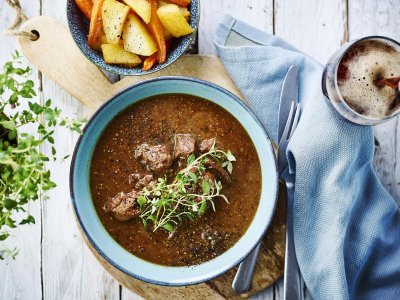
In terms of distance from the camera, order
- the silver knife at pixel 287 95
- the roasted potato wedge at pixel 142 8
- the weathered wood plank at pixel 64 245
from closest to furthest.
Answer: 1. the roasted potato wedge at pixel 142 8
2. the silver knife at pixel 287 95
3. the weathered wood plank at pixel 64 245

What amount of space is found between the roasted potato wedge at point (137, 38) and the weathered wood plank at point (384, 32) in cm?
97

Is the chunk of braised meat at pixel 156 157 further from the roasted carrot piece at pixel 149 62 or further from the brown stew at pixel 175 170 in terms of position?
the roasted carrot piece at pixel 149 62

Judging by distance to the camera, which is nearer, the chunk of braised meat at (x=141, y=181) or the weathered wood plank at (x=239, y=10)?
the chunk of braised meat at (x=141, y=181)

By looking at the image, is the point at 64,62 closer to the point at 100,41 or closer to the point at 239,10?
the point at 100,41

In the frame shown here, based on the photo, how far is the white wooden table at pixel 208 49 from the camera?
2475 millimetres

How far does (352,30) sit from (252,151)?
2.65ft

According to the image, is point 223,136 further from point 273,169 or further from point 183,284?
point 183,284

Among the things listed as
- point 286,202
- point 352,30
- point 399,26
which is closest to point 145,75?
point 286,202

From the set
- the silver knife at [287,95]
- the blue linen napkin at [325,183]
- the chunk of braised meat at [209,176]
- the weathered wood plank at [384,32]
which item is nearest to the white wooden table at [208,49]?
the weathered wood plank at [384,32]

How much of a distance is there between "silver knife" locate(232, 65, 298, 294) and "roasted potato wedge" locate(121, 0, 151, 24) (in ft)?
2.07

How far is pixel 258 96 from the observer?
230 centimetres

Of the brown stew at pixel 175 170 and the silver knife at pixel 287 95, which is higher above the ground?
the silver knife at pixel 287 95

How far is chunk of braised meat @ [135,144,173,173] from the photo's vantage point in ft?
6.98

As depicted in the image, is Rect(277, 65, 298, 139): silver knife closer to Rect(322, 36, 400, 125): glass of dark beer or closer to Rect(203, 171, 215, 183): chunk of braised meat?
Rect(322, 36, 400, 125): glass of dark beer
